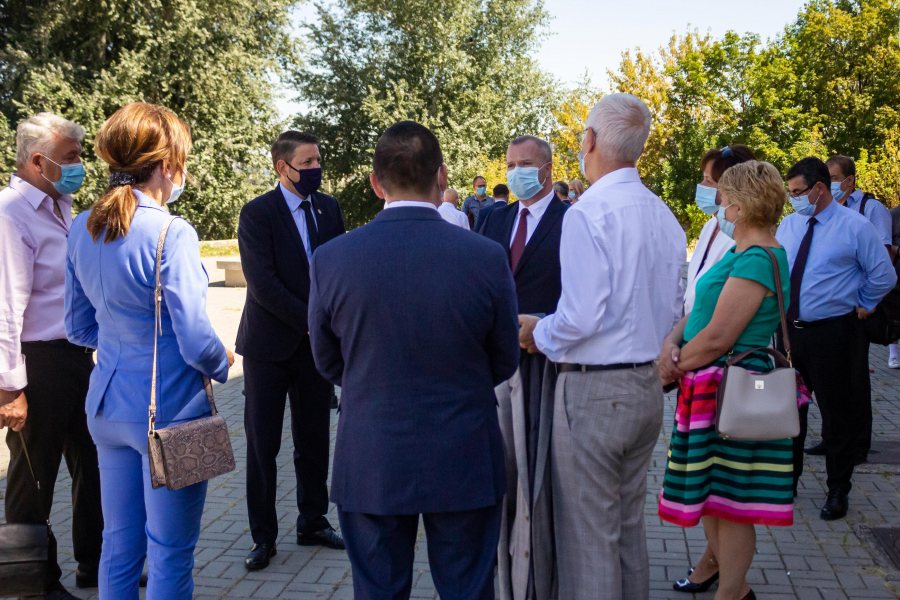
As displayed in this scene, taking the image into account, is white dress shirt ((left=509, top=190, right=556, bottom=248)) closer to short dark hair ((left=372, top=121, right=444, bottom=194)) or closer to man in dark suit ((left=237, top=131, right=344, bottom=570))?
man in dark suit ((left=237, top=131, right=344, bottom=570))

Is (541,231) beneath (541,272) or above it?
above

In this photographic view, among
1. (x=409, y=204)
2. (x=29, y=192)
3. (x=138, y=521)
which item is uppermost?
(x=29, y=192)

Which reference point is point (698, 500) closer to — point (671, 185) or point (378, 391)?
point (378, 391)

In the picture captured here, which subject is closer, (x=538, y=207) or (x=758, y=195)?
(x=758, y=195)

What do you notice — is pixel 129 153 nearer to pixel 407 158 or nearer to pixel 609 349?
pixel 407 158

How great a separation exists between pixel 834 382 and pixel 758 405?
2.13 meters

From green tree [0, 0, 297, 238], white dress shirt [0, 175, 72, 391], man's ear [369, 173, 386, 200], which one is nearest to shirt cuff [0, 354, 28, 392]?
white dress shirt [0, 175, 72, 391]

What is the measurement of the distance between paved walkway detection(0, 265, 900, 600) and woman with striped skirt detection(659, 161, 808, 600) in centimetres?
64

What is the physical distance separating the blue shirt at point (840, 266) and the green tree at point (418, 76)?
28.3 m

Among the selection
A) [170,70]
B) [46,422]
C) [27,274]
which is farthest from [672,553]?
[170,70]

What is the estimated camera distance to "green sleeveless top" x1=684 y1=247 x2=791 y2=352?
123 inches

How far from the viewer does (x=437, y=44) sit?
3275cm

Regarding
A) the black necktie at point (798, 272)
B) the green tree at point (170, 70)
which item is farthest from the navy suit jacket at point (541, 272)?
the green tree at point (170, 70)

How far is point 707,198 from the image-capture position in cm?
432
